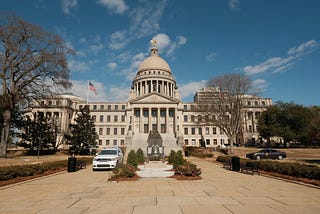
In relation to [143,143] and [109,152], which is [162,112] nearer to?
[143,143]

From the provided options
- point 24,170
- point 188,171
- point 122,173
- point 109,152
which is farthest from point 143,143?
point 122,173

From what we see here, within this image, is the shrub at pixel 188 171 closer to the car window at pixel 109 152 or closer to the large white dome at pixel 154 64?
the car window at pixel 109 152

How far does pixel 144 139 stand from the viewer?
4891cm

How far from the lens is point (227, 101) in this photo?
38.6 m

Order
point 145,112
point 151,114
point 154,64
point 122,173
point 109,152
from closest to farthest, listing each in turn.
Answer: point 122,173
point 109,152
point 151,114
point 145,112
point 154,64

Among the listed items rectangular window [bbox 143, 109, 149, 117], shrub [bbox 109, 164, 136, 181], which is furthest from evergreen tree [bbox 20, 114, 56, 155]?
shrub [bbox 109, 164, 136, 181]

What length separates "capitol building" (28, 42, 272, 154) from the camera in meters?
62.0

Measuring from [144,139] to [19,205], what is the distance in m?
42.2

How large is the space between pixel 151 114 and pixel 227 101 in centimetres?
3014

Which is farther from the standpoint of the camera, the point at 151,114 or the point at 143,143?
the point at 151,114

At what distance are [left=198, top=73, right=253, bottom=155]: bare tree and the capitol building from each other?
2247 cm

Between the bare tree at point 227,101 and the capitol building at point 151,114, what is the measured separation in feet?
73.7

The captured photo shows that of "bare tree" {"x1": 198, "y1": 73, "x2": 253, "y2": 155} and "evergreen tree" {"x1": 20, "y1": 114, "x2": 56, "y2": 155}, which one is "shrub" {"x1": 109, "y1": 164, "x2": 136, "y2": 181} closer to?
"bare tree" {"x1": 198, "y1": 73, "x2": 253, "y2": 155}

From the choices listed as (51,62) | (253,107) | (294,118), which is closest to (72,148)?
(51,62)
